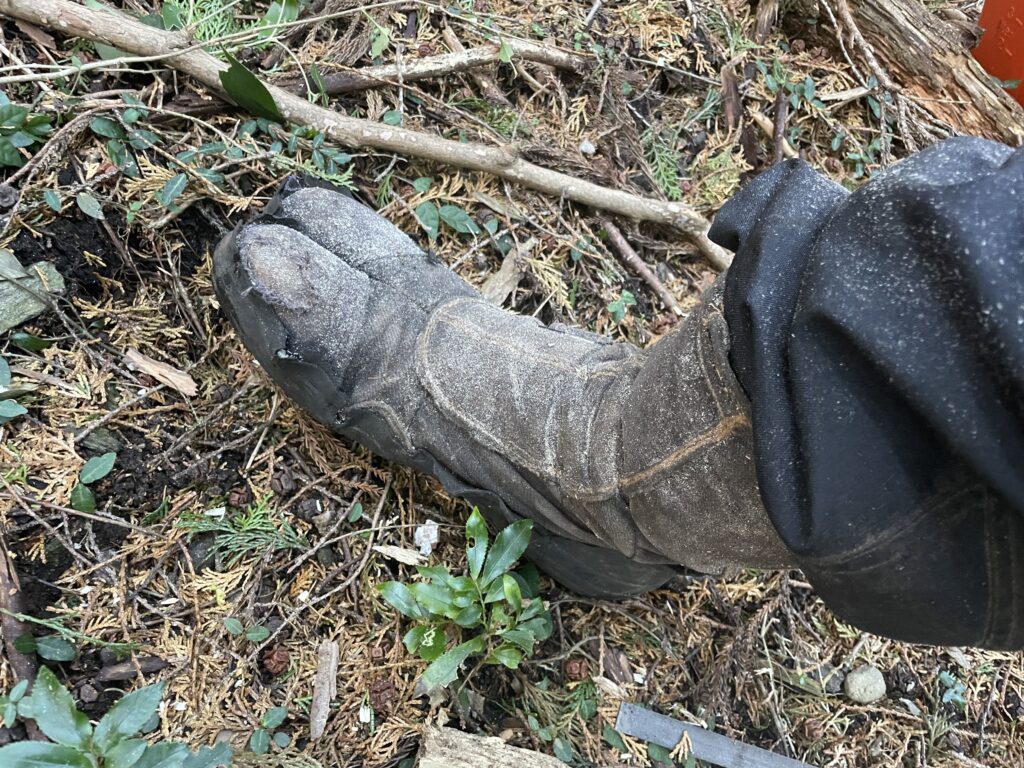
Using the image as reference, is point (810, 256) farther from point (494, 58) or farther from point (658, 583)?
point (494, 58)

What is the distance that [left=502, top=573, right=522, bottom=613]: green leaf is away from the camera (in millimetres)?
1418

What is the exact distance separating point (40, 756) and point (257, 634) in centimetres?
40

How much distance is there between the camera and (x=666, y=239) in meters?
2.04

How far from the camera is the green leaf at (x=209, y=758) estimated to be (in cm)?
118

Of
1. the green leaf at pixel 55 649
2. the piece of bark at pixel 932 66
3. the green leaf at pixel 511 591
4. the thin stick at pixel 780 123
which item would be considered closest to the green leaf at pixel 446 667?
the green leaf at pixel 511 591

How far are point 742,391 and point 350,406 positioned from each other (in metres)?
0.85

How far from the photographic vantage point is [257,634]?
1416mm

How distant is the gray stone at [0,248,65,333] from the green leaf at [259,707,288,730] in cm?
89

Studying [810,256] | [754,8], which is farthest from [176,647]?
[754,8]

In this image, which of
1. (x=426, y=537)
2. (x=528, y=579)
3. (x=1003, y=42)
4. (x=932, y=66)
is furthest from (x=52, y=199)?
(x=1003, y=42)

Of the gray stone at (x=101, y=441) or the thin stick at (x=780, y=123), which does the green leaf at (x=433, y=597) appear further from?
the thin stick at (x=780, y=123)

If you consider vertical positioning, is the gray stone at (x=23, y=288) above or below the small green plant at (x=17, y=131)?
below

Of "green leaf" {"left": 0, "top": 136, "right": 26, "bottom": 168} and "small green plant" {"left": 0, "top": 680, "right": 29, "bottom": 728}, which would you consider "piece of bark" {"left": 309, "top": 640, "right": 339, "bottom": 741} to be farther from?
"green leaf" {"left": 0, "top": 136, "right": 26, "bottom": 168}

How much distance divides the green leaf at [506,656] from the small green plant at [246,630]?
17.5 inches
